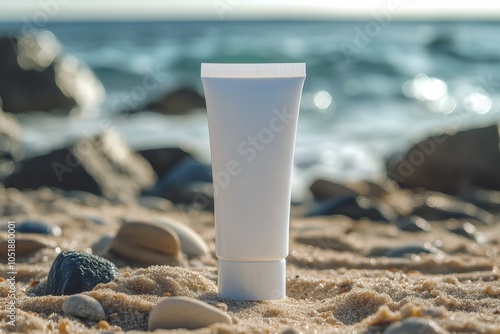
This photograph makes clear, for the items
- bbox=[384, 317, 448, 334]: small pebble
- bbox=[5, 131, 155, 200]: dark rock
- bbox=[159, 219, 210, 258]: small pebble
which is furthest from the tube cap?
bbox=[5, 131, 155, 200]: dark rock

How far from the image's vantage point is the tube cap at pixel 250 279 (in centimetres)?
222

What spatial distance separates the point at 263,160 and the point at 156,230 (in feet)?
3.34

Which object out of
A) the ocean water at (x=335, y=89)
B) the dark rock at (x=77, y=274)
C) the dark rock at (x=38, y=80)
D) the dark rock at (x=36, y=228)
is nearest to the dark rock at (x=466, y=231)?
the dark rock at (x=36, y=228)

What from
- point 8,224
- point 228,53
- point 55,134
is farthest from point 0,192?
point 228,53

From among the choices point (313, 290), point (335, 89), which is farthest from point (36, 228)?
point (335, 89)

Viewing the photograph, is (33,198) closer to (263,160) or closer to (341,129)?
(263,160)

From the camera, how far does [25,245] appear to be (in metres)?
3.26

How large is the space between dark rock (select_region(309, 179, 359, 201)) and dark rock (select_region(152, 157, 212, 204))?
0.94 m

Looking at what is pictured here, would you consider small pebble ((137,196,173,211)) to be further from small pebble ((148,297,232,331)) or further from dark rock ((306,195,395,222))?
small pebble ((148,297,232,331))

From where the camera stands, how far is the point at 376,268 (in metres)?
3.26

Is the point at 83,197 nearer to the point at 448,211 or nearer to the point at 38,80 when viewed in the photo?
the point at 448,211

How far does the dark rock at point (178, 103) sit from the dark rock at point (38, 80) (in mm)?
1837

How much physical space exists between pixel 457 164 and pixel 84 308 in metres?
5.94

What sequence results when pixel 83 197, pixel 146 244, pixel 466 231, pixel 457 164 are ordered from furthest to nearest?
pixel 457 164 → pixel 83 197 → pixel 466 231 → pixel 146 244
